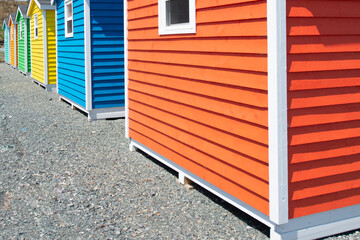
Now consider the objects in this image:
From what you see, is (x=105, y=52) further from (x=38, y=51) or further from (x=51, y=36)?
(x=38, y=51)

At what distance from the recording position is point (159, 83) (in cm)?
576

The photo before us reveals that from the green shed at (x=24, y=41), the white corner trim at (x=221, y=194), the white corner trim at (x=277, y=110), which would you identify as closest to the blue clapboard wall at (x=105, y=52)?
the white corner trim at (x=221, y=194)

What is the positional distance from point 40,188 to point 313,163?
326 cm

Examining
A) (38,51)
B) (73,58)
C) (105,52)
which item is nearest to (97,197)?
(105,52)

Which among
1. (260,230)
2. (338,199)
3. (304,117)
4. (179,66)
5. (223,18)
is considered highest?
(223,18)

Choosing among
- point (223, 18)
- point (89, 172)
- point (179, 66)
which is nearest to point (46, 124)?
point (89, 172)

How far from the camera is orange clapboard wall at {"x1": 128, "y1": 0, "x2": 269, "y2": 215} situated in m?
3.81

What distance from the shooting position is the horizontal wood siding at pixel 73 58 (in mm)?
9984

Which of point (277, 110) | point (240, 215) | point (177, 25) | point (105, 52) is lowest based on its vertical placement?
point (240, 215)

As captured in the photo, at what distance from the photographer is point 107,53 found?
380 inches

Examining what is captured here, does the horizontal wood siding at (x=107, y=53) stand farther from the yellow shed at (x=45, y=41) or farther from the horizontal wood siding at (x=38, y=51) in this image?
the horizontal wood siding at (x=38, y=51)

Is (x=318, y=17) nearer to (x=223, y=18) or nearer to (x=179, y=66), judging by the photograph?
(x=223, y=18)

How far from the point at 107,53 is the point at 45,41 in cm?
585

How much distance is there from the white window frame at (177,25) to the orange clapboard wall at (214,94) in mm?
65
